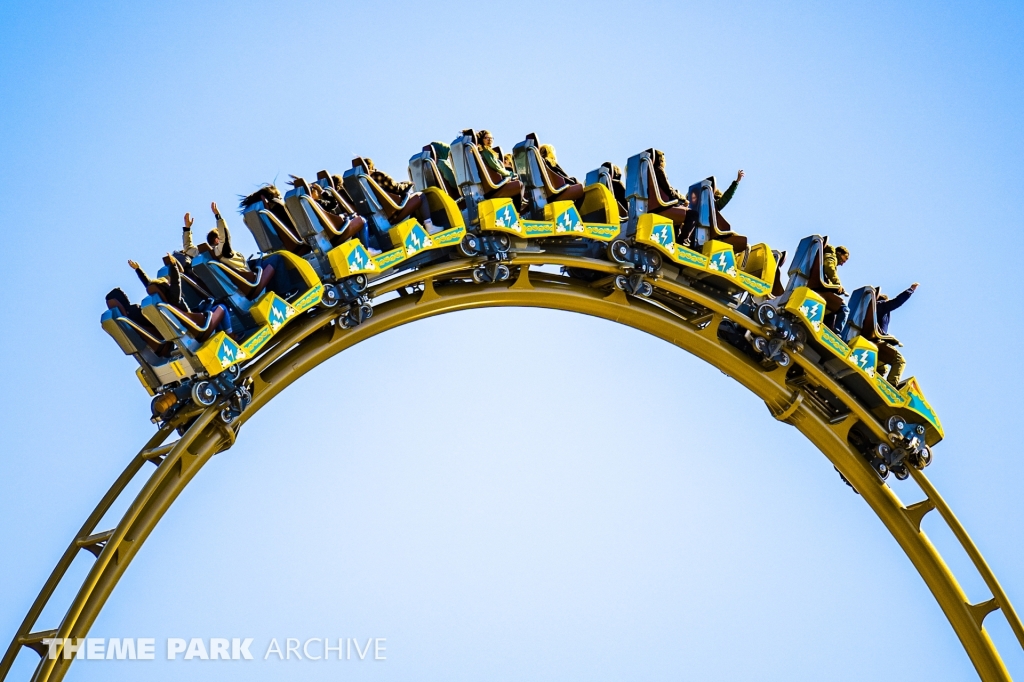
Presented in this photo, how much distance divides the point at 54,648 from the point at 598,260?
216 inches

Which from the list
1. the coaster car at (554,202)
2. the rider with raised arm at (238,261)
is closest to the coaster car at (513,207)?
the coaster car at (554,202)

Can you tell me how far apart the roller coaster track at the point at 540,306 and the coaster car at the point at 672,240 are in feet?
0.75

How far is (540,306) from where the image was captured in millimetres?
12547

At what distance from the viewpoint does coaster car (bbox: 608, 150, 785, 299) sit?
1237 centimetres

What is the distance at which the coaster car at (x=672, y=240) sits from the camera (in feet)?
40.6

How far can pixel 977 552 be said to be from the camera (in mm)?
13750

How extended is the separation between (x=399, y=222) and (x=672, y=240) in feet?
8.48

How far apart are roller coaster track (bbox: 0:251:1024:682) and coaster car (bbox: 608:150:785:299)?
0.75 ft

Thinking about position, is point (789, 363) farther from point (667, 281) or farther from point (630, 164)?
point (630, 164)

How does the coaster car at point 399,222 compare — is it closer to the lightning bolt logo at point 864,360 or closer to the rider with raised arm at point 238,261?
the rider with raised arm at point 238,261

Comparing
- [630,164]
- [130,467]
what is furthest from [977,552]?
[130,467]

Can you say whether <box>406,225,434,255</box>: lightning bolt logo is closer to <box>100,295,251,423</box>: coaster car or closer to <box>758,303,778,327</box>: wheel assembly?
<box>100,295,251,423</box>: coaster car

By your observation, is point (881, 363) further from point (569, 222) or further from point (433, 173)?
point (433, 173)

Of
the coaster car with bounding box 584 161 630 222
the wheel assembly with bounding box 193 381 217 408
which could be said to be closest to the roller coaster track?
the wheel assembly with bounding box 193 381 217 408
